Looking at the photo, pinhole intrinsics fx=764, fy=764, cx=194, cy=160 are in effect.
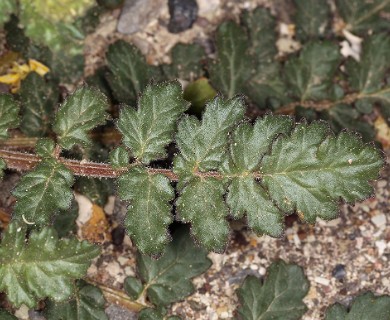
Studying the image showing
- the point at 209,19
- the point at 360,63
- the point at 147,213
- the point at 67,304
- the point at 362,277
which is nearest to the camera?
the point at 147,213

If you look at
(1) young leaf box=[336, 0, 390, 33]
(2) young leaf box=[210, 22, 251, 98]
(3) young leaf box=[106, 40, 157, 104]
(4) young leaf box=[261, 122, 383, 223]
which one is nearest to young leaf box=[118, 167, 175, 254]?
(4) young leaf box=[261, 122, 383, 223]

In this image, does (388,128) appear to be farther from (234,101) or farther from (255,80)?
(234,101)

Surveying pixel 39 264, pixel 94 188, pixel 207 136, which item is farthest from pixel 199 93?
pixel 39 264

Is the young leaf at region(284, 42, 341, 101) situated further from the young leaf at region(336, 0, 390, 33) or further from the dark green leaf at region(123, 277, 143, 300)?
the dark green leaf at region(123, 277, 143, 300)

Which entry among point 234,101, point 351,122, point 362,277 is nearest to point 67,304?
point 234,101

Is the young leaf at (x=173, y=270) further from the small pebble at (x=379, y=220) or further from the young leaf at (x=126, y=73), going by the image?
the small pebble at (x=379, y=220)

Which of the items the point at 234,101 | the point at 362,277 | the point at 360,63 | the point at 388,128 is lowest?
the point at 362,277
